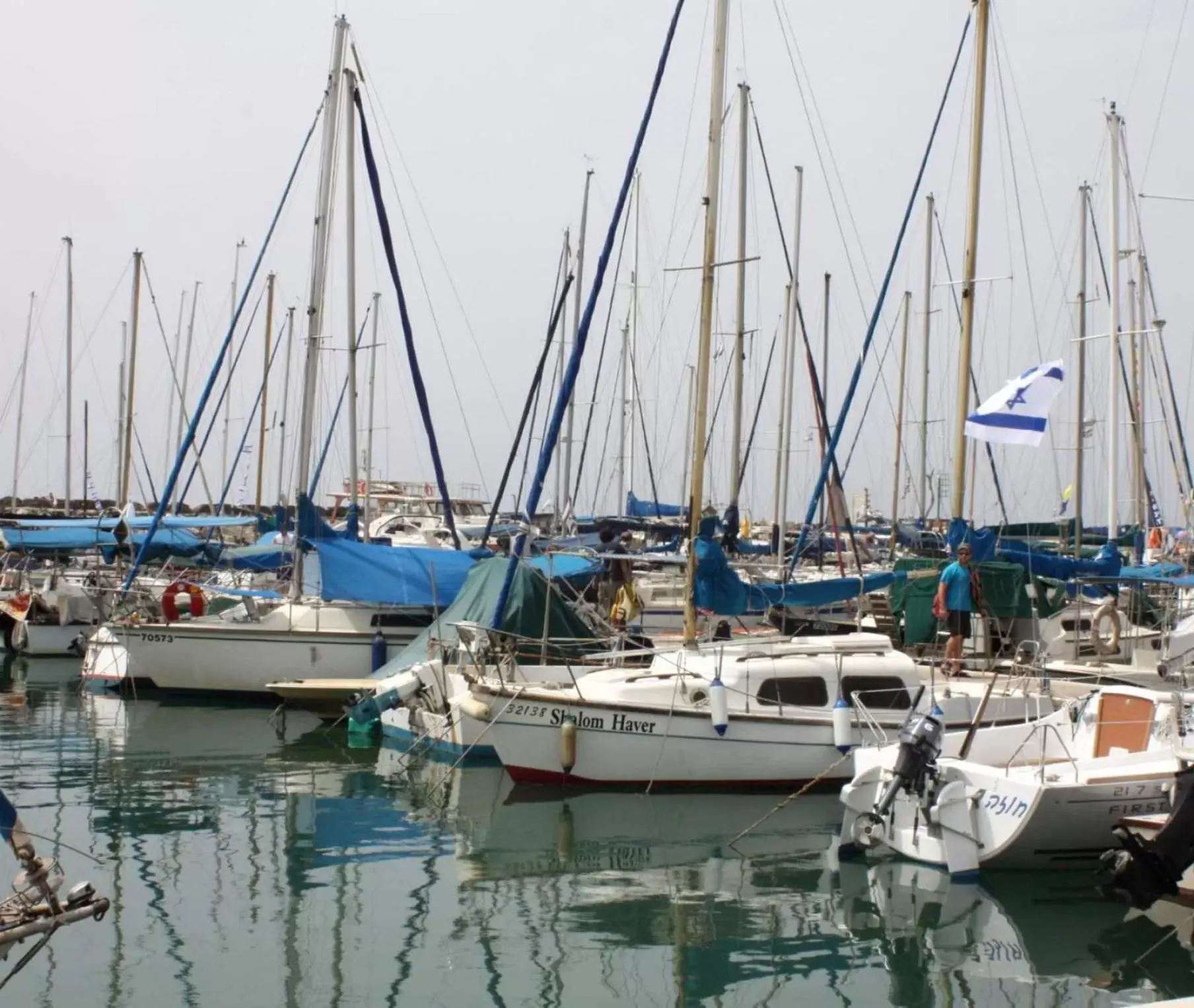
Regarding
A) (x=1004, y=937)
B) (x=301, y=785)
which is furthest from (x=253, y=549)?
(x=1004, y=937)

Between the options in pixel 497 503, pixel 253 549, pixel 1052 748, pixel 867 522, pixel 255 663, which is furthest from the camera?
pixel 867 522

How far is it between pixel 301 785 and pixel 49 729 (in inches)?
254

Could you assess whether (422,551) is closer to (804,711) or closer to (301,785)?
(301,785)

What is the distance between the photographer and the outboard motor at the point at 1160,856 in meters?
11.7

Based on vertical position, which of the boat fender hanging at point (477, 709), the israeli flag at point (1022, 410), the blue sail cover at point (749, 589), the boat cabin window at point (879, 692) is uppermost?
the israeli flag at point (1022, 410)

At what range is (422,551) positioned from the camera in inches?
985

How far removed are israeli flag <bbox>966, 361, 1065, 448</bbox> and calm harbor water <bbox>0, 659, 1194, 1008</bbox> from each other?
6.08 meters

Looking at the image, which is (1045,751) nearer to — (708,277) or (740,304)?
(708,277)

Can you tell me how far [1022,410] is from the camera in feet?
63.7

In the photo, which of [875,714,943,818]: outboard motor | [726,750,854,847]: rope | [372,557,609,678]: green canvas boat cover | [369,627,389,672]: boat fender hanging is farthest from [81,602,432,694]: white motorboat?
[875,714,943,818]: outboard motor

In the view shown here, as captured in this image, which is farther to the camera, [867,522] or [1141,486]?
[867,522]

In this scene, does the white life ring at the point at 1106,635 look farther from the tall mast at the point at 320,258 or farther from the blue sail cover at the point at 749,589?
the tall mast at the point at 320,258

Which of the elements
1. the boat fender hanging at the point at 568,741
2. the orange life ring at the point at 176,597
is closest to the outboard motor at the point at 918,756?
the boat fender hanging at the point at 568,741

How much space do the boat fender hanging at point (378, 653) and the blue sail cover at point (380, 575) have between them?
65 centimetres
